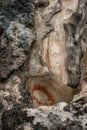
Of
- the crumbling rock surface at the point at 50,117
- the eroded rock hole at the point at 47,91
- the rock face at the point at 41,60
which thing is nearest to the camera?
the crumbling rock surface at the point at 50,117

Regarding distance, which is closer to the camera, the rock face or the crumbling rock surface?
the crumbling rock surface

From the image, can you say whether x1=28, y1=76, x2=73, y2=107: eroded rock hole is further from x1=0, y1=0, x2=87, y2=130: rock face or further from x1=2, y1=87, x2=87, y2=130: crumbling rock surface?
x1=2, y1=87, x2=87, y2=130: crumbling rock surface

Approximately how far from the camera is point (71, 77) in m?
4.77

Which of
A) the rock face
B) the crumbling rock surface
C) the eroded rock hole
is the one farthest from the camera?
the eroded rock hole

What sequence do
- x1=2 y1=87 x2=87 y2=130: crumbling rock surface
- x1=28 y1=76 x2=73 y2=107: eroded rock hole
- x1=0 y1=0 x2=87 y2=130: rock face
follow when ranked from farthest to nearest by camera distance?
1. x1=28 y1=76 x2=73 y2=107: eroded rock hole
2. x1=0 y1=0 x2=87 y2=130: rock face
3. x1=2 y1=87 x2=87 y2=130: crumbling rock surface

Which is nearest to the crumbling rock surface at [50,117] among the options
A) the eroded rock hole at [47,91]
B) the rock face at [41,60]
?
the rock face at [41,60]

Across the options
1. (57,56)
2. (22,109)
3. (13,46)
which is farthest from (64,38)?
(22,109)

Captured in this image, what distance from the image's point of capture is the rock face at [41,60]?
4.23 metres

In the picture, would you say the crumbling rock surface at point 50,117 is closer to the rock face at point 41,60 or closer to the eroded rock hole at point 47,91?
the rock face at point 41,60

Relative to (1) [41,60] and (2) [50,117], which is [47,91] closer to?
(1) [41,60]

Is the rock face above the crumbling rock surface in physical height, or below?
above

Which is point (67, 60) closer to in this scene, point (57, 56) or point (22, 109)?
point (57, 56)

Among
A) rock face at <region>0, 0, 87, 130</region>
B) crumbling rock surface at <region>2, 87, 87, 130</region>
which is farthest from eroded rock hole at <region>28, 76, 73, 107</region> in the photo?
crumbling rock surface at <region>2, 87, 87, 130</region>

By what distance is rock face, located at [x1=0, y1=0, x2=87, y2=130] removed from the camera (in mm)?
4227
